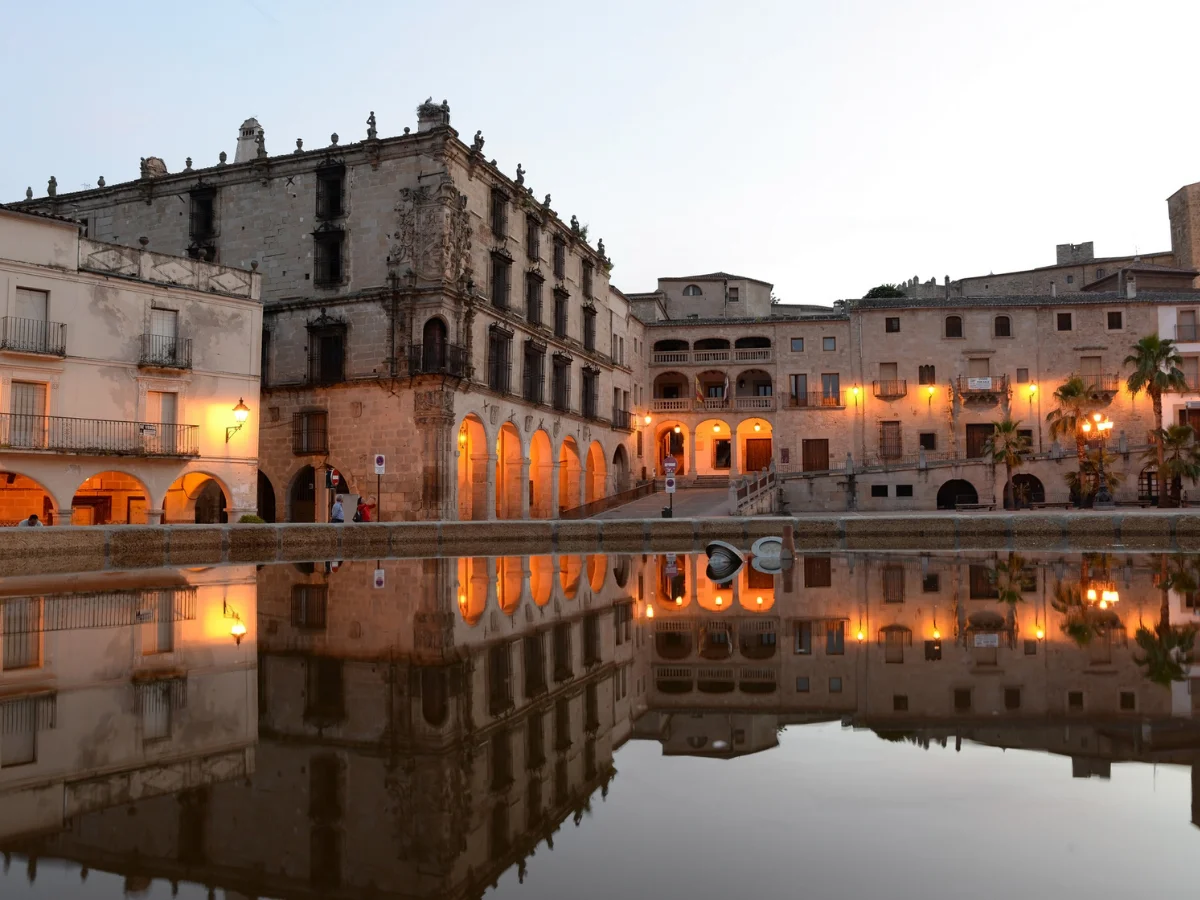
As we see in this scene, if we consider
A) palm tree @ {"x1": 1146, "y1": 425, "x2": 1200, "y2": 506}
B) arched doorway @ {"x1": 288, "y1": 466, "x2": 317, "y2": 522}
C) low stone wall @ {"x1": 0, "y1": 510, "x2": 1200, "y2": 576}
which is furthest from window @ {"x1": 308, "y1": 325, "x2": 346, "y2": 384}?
palm tree @ {"x1": 1146, "y1": 425, "x2": 1200, "y2": 506}

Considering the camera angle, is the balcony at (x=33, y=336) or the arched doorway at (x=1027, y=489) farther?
the arched doorway at (x=1027, y=489)

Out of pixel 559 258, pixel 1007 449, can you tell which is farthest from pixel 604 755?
pixel 1007 449

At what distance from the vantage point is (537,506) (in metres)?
42.7

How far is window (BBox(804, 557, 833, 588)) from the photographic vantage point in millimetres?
13608

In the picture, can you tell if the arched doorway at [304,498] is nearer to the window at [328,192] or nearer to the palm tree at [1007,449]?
the window at [328,192]

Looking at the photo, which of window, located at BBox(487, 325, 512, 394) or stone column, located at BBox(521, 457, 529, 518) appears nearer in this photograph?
window, located at BBox(487, 325, 512, 394)

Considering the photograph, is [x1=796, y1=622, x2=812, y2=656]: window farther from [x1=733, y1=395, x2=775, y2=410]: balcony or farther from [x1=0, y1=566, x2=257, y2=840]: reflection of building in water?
[x1=733, y1=395, x2=775, y2=410]: balcony

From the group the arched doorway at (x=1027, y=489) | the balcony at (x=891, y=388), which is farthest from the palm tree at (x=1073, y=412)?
the balcony at (x=891, y=388)

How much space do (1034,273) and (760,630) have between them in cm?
6817

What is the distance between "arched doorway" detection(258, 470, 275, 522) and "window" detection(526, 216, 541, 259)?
1390 cm

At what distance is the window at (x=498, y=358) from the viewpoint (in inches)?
1447

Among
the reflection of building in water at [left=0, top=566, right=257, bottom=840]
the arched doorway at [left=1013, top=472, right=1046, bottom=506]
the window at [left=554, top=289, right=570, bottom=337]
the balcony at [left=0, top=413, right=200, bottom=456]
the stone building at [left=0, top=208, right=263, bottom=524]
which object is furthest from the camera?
the arched doorway at [left=1013, top=472, right=1046, bottom=506]

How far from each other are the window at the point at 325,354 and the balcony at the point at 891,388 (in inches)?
1222

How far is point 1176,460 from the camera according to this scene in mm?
45875
